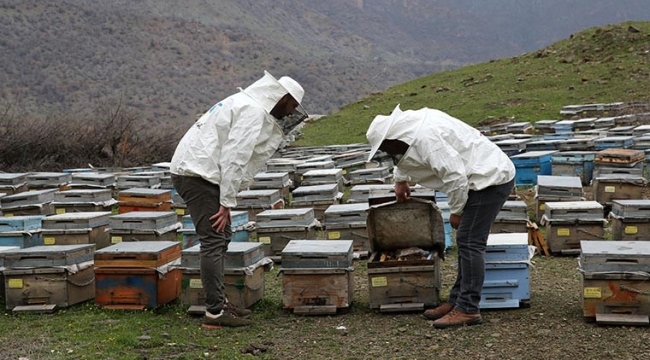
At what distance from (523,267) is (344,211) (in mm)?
2983

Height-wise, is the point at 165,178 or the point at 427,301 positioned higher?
the point at 165,178

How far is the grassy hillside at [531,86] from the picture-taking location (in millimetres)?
29516

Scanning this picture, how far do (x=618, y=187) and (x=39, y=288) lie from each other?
8.21 meters

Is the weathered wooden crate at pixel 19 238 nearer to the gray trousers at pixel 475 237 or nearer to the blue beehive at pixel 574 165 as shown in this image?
the gray trousers at pixel 475 237

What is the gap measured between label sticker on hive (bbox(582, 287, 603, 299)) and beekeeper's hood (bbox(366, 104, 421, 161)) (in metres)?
1.96

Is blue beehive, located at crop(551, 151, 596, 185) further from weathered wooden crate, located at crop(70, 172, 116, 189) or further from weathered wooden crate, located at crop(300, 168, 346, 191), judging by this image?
weathered wooden crate, located at crop(70, 172, 116, 189)

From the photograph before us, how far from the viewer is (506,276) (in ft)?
23.0

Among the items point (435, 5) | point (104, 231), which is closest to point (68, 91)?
point (104, 231)

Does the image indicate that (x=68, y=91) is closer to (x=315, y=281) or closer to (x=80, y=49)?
(x=80, y=49)

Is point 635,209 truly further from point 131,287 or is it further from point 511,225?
point 131,287

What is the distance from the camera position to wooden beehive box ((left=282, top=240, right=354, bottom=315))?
23.4ft

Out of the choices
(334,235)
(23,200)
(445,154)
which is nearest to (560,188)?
(334,235)

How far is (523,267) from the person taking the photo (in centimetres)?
700

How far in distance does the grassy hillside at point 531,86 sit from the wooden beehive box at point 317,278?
2138 cm
